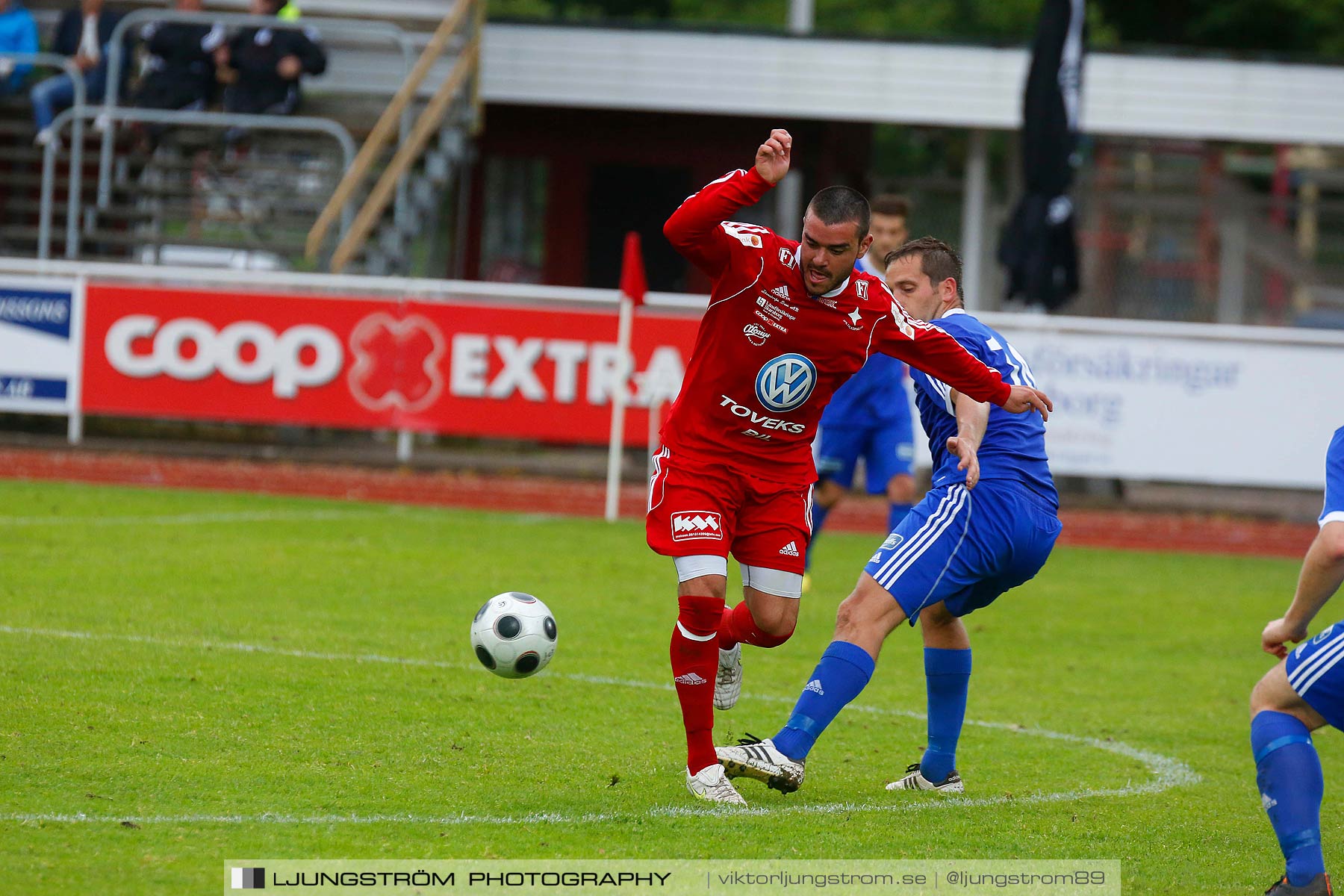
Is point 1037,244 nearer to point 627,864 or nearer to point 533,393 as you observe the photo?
point 533,393

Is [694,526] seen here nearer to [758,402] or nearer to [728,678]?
[758,402]

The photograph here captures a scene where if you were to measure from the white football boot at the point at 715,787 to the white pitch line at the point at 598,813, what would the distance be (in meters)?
0.08

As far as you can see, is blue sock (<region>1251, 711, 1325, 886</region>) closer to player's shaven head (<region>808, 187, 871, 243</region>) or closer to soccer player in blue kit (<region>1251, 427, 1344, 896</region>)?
soccer player in blue kit (<region>1251, 427, 1344, 896</region>)

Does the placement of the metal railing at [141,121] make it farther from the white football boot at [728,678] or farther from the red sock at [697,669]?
the red sock at [697,669]

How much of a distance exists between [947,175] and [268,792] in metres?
19.7

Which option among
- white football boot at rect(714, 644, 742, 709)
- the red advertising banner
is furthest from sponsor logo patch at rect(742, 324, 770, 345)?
the red advertising banner

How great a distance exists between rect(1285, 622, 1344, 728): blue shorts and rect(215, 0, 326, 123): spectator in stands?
1525 centimetres

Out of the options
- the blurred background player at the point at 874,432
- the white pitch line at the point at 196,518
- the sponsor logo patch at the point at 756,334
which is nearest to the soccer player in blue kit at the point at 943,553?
the sponsor logo patch at the point at 756,334

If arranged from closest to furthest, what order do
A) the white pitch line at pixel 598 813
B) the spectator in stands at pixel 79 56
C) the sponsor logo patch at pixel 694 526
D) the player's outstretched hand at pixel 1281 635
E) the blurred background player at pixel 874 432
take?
the player's outstretched hand at pixel 1281 635
the white pitch line at pixel 598 813
the sponsor logo patch at pixel 694 526
the blurred background player at pixel 874 432
the spectator in stands at pixel 79 56

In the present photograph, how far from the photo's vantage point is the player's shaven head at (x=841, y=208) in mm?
5281

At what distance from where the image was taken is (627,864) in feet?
15.0

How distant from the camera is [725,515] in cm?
573

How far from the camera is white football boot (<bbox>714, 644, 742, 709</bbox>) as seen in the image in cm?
638

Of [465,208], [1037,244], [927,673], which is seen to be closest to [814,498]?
[927,673]
